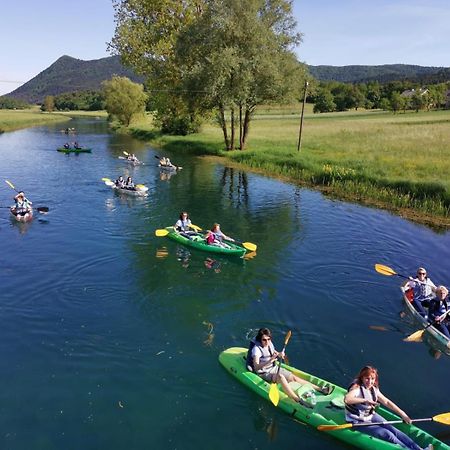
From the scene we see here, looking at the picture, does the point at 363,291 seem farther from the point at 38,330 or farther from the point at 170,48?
the point at 170,48

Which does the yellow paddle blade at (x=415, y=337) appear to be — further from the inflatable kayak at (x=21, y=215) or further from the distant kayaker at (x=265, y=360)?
the inflatable kayak at (x=21, y=215)

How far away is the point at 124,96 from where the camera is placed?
82250mm

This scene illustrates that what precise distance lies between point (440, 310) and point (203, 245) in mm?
9591

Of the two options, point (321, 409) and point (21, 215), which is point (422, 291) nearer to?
point (321, 409)

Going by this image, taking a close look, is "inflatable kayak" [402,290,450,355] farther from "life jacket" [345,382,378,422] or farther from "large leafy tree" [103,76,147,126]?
"large leafy tree" [103,76,147,126]

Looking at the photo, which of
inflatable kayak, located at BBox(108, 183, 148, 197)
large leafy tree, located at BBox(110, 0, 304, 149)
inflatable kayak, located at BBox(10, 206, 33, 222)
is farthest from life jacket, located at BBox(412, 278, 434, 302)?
large leafy tree, located at BBox(110, 0, 304, 149)

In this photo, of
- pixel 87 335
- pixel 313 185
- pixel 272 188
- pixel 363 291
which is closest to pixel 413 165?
pixel 313 185

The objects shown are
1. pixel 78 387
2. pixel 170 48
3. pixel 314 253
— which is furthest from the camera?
pixel 170 48

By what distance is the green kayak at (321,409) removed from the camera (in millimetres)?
8781

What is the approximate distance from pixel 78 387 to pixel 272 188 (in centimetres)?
2435

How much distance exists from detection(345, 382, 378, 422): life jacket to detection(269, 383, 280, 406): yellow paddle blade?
1497mm

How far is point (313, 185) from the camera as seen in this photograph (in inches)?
1302

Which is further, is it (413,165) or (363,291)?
(413,165)

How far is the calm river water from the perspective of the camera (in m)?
9.64
